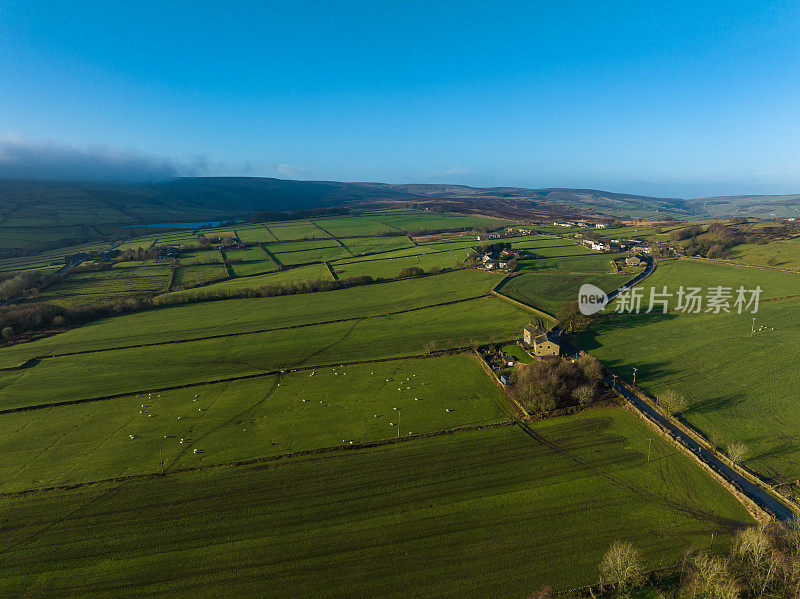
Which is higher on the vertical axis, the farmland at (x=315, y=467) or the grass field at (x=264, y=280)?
the grass field at (x=264, y=280)

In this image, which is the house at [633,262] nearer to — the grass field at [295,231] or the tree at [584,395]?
the tree at [584,395]

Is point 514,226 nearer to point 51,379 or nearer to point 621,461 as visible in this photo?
point 621,461

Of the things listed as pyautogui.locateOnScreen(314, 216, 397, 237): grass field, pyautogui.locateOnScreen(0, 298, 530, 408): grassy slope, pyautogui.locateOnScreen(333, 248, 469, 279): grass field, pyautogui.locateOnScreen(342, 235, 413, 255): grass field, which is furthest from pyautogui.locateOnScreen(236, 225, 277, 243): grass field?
pyautogui.locateOnScreen(0, 298, 530, 408): grassy slope

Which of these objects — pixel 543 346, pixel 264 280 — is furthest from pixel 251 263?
pixel 543 346

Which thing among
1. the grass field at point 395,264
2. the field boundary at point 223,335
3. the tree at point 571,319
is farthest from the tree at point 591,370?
the grass field at point 395,264

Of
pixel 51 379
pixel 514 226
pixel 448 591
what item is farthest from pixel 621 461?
pixel 514 226

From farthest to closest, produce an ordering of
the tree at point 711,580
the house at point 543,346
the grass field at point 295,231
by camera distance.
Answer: the grass field at point 295,231
the house at point 543,346
the tree at point 711,580

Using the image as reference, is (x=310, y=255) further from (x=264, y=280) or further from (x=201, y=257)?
(x=201, y=257)
